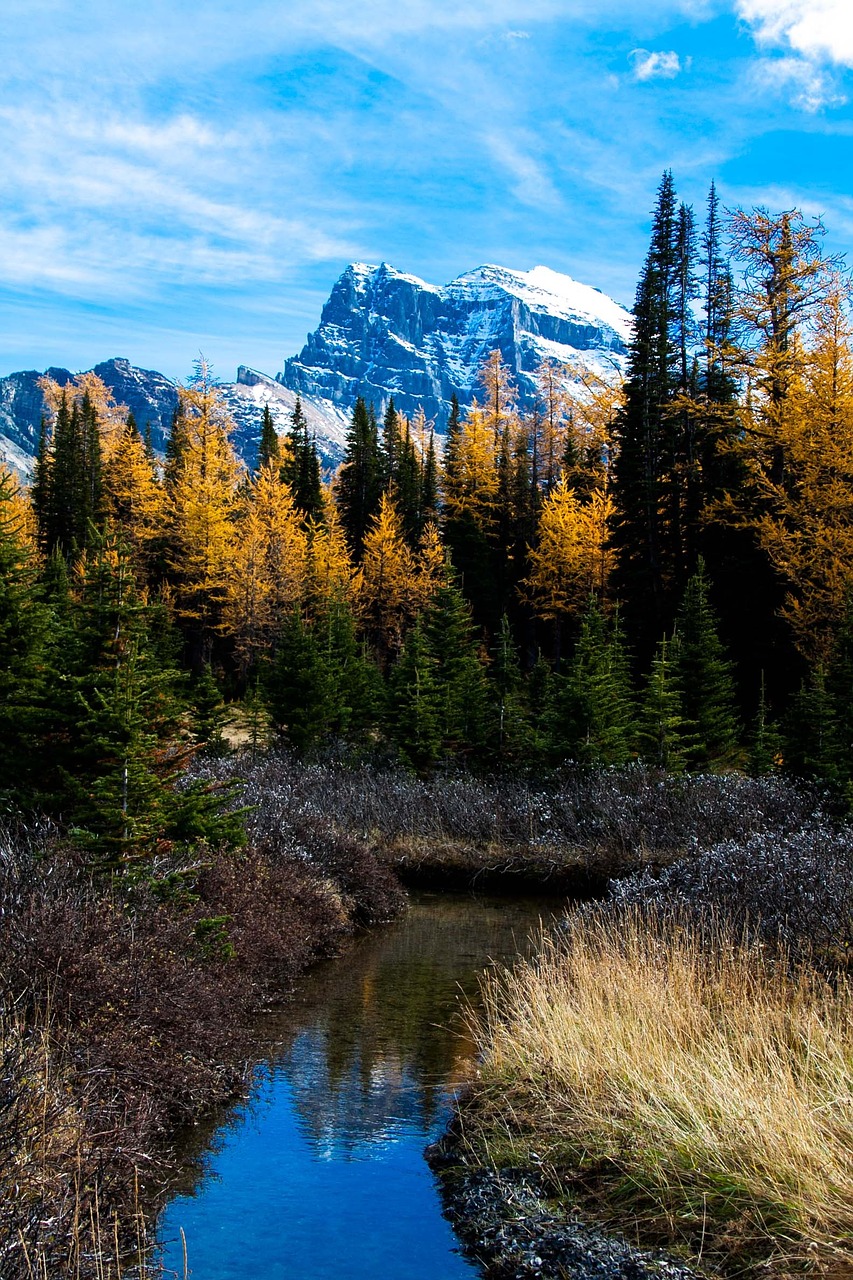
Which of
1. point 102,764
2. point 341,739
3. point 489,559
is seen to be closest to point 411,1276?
point 102,764

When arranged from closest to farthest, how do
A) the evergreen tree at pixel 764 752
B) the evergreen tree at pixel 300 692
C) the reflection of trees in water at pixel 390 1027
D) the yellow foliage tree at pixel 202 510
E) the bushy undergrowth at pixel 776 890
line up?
the reflection of trees in water at pixel 390 1027
the bushy undergrowth at pixel 776 890
the evergreen tree at pixel 764 752
the evergreen tree at pixel 300 692
the yellow foliage tree at pixel 202 510

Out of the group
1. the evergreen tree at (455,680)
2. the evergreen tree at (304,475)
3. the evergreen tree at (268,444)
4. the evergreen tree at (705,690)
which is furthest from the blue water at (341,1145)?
the evergreen tree at (268,444)

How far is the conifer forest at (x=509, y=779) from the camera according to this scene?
22.2ft

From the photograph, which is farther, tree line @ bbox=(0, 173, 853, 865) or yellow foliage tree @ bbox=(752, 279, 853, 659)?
yellow foliage tree @ bbox=(752, 279, 853, 659)

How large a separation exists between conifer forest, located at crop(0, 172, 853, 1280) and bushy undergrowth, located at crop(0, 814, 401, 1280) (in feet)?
0.14

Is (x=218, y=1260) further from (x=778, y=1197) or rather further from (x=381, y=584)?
(x=381, y=584)

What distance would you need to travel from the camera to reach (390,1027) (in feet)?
37.6

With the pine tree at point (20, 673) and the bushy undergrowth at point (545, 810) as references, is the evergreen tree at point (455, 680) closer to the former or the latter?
the bushy undergrowth at point (545, 810)

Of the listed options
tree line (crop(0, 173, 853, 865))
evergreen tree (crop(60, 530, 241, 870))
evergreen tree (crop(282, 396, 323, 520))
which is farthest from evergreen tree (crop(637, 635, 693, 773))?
evergreen tree (crop(282, 396, 323, 520))

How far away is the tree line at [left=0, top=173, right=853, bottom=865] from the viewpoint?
11.5 meters

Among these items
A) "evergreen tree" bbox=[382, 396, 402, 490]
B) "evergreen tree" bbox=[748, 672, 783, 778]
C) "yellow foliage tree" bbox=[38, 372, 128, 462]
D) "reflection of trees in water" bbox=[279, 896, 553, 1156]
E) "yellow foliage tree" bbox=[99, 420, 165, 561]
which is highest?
"yellow foliage tree" bbox=[38, 372, 128, 462]

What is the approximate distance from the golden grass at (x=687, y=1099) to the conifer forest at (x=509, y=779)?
0.04 metres

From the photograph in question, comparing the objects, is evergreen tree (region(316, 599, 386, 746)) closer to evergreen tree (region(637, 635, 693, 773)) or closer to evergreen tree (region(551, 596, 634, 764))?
evergreen tree (region(551, 596, 634, 764))

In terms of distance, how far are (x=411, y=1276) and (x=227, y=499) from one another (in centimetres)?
4193
